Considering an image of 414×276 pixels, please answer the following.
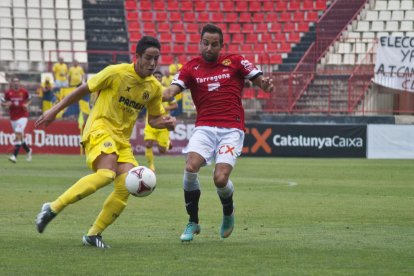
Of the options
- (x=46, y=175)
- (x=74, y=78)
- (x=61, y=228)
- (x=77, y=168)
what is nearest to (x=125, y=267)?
(x=61, y=228)

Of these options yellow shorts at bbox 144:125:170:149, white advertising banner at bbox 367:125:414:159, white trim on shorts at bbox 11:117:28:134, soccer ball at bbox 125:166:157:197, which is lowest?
white advertising banner at bbox 367:125:414:159

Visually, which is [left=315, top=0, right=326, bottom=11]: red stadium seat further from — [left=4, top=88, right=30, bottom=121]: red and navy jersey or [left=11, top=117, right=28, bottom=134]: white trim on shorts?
[left=11, top=117, right=28, bottom=134]: white trim on shorts

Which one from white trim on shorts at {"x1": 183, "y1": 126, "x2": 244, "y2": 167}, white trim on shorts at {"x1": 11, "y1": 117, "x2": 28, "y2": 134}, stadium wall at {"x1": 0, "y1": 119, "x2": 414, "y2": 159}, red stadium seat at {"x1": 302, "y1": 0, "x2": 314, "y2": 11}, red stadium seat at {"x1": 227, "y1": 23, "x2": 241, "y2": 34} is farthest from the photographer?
red stadium seat at {"x1": 227, "y1": 23, "x2": 241, "y2": 34}

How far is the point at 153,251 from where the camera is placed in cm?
955

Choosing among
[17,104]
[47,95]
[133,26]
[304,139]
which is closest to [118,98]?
[17,104]

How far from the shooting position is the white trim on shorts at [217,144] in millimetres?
10641

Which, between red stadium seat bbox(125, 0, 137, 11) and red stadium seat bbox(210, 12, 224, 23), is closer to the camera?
red stadium seat bbox(210, 12, 224, 23)

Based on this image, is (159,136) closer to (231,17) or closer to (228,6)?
(231,17)

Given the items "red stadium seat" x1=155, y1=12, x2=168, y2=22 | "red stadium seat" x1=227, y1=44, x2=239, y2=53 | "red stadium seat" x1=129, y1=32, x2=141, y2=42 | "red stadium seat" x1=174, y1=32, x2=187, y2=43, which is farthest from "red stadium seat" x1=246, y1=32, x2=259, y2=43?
"red stadium seat" x1=129, y1=32, x2=141, y2=42

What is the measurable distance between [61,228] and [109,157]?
2.32 m

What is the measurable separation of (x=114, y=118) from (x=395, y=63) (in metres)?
23.8

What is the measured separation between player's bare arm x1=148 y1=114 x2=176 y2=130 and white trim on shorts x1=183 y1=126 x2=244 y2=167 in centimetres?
33

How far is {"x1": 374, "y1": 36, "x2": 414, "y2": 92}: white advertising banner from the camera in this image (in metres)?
32.4

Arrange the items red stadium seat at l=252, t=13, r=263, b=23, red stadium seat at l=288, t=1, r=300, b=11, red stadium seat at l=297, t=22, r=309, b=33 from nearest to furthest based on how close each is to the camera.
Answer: red stadium seat at l=297, t=22, r=309, b=33, red stadium seat at l=288, t=1, r=300, b=11, red stadium seat at l=252, t=13, r=263, b=23
